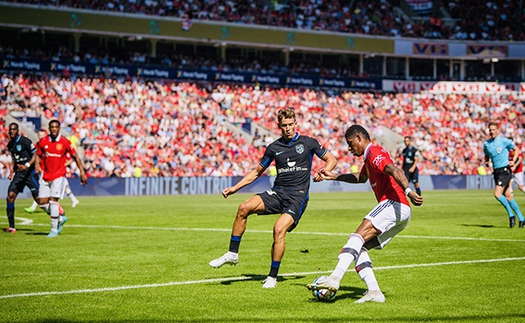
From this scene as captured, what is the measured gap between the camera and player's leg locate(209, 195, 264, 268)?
10391 millimetres

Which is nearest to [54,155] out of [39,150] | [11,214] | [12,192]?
[39,150]

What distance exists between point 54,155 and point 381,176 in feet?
34.0

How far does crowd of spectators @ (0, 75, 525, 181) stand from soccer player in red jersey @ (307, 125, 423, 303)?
33.6 m

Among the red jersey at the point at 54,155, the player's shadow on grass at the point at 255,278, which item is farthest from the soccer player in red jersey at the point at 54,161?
the player's shadow on grass at the point at 255,278

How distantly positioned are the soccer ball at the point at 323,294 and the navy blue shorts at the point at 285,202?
6.43 feet

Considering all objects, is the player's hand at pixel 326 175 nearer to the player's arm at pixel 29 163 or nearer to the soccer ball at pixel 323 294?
the soccer ball at pixel 323 294

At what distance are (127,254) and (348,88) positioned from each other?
159ft

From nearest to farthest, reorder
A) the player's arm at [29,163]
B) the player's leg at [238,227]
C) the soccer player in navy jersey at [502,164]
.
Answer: the player's leg at [238,227] < the player's arm at [29,163] < the soccer player in navy jersey at [502,164]

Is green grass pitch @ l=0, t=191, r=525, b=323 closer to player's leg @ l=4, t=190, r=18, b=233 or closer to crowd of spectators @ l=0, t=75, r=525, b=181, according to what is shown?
player's leg @ l=4, t=190, r=18, b=233

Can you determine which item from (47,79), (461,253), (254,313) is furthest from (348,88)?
(254,313)

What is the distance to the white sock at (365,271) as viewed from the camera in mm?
8773

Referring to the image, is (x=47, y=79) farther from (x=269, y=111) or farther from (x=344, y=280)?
(x=344, y=280)

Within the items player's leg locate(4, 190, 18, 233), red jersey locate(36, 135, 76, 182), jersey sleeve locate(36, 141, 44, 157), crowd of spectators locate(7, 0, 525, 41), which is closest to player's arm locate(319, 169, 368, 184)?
red jersey locate(36, 135, 76, 182)

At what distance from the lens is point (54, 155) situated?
57.0ft
